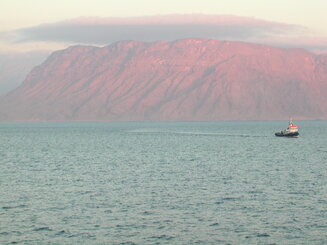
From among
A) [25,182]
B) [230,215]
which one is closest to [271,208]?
[230,215]

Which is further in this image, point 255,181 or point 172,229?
point 255,181

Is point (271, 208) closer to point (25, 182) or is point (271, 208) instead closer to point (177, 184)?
point (177, 184)

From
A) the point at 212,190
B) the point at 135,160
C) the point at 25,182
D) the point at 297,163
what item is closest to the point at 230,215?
the point at 212,190

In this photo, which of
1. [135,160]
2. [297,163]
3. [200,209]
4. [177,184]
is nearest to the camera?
[200,209]

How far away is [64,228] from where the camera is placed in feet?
124

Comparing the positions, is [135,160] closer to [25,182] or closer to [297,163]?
[297,163]

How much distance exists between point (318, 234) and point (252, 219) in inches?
206

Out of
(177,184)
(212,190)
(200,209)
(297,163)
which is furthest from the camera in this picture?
(297,163)

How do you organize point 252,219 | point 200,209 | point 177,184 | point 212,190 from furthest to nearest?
point 177,184, point 212,190, point 200,209, point 252,219

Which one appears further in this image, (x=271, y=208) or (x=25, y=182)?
(x=25, y=182)

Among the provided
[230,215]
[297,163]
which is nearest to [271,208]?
[230,215]

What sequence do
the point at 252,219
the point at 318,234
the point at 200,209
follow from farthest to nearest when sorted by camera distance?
1. the point at 200,209
2. the point at 252,219
3. the point at 318,234

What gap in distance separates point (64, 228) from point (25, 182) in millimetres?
21939

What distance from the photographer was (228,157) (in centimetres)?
9050
